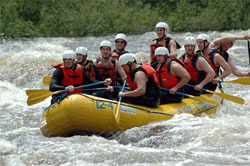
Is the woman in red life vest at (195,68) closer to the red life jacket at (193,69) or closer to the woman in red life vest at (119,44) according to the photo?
the red life jacket at (193,69)

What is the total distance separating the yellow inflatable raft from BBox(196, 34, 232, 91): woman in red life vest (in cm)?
163

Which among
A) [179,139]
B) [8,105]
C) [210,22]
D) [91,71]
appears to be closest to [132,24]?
[210,22]

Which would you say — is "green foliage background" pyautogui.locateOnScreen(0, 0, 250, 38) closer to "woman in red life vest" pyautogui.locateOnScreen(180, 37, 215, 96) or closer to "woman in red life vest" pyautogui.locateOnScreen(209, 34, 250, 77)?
"woman in red life vest" pyautogui.locateOnScreen(209, 34, 250, 77)

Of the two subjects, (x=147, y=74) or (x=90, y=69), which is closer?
→ (x=147, y=74)

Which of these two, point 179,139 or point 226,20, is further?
point 226,20

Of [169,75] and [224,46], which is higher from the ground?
[224,46]

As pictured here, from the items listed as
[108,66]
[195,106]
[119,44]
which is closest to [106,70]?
[108,66]

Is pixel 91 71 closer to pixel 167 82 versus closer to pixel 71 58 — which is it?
pixel 71 58

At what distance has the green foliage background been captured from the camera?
18.5 m

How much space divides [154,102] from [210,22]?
14788 millimetres

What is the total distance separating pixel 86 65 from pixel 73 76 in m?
0.59

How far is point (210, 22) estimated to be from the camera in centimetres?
2023

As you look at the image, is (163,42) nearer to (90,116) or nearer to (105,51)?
(105,51)

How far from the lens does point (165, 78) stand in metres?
6.78
